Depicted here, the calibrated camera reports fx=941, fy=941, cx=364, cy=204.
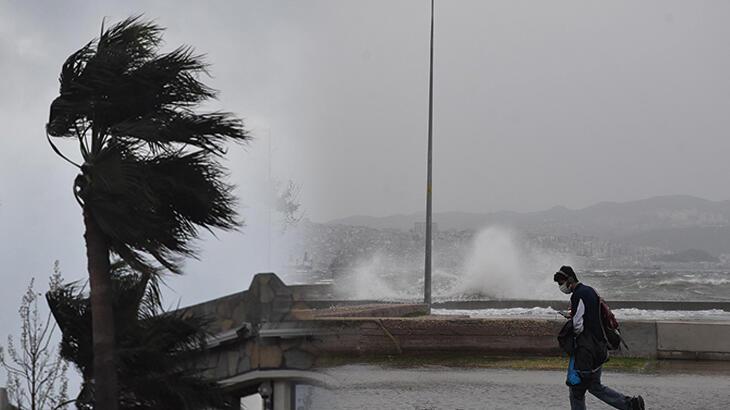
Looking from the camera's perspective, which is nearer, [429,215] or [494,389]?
[494,389]

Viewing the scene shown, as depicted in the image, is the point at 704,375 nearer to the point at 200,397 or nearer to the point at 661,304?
the point at 200,397

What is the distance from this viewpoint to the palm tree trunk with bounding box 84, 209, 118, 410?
6.43m

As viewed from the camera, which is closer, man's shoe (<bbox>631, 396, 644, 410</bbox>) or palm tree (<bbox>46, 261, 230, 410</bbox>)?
palm tree (<bbox>46, 261, 230, 410</bbox>)

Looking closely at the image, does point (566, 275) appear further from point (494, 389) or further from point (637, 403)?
point (494, 389)

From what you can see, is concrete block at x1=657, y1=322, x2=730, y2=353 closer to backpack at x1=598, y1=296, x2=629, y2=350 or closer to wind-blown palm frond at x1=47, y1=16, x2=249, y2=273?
backpack at x1=598, y1=296, x2=629, y2=350

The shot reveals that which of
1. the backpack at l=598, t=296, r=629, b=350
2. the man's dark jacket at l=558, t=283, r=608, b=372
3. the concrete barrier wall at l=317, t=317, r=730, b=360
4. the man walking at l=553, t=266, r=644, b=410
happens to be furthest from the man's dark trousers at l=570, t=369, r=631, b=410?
the concrete barrier wall at l=317, t=317, r=730, b=360

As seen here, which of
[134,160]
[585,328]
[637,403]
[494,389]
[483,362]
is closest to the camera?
[134,160]

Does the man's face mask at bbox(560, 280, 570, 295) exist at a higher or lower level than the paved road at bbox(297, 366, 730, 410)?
higher

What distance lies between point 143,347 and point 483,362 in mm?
6392

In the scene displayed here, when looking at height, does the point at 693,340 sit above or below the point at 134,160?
below

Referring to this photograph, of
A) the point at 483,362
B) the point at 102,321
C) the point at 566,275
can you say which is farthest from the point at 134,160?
the point at 483,362

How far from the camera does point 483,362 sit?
479 inches

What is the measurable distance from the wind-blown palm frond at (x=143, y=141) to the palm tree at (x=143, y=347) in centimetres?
42

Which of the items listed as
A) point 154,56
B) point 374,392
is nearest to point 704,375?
point 374,392
